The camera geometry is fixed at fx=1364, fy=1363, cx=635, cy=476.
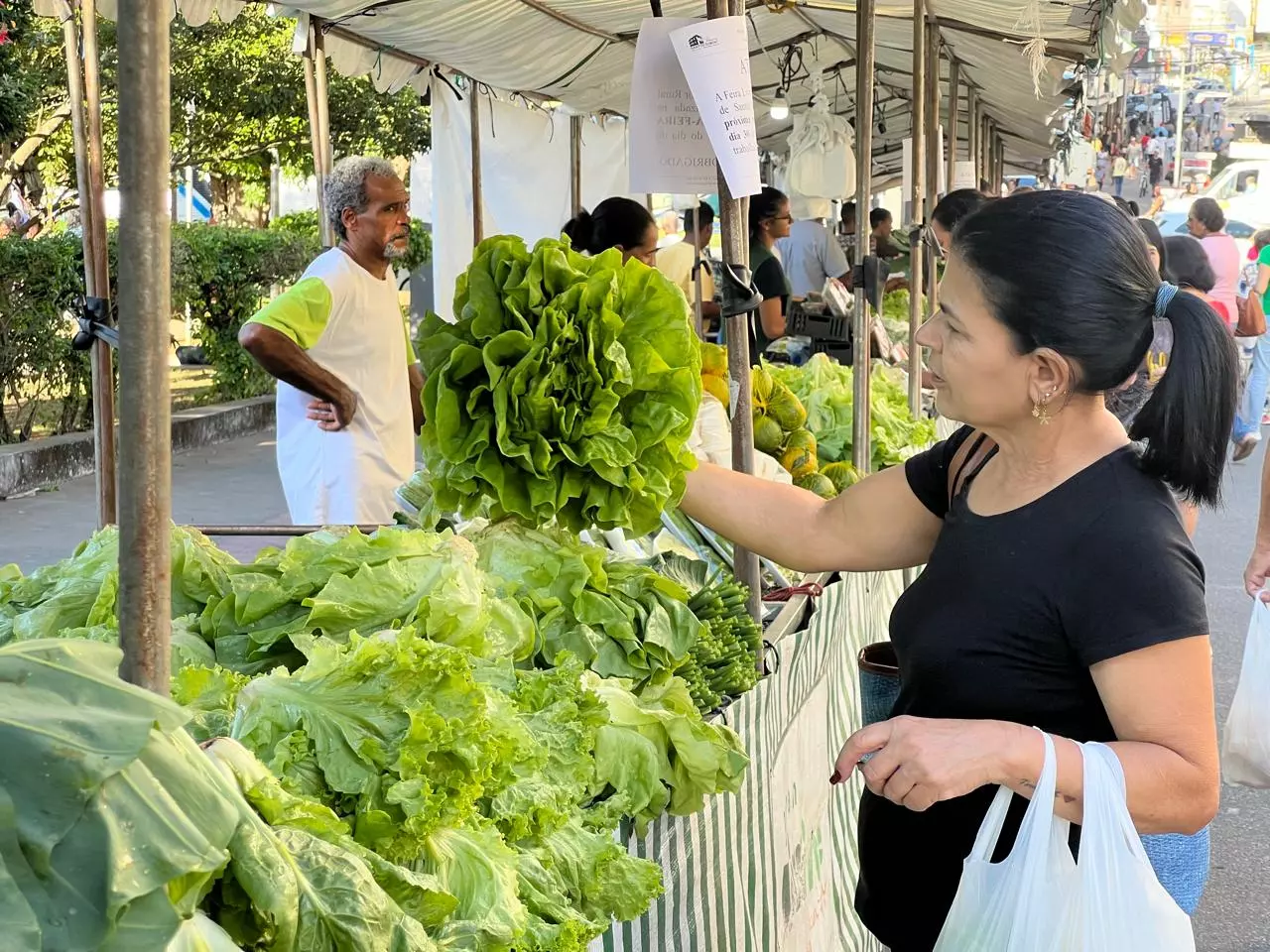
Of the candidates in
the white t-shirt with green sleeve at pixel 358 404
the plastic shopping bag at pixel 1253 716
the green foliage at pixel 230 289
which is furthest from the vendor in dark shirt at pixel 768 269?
the green foliage at pixel 230 289

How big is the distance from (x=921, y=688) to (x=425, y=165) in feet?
46.6

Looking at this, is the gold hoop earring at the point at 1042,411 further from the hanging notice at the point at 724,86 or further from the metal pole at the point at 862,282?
the metal pole at the point at 862,282

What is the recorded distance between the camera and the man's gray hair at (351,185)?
192 inches

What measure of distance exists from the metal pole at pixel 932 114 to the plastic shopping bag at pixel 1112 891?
6.16 metres

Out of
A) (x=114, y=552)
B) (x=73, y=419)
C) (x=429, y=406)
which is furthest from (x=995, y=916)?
(x=73, y=419)

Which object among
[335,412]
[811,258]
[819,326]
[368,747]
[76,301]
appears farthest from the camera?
[811,258]

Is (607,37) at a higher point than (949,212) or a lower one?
higher

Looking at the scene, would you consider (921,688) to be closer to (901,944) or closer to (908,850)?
(908,850)

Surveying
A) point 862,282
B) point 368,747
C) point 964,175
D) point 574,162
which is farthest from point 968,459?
point 964,175

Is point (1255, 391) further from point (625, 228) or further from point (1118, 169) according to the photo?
point (1118, 169)

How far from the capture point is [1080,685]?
6.82 feet

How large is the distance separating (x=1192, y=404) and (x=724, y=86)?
1.21 m

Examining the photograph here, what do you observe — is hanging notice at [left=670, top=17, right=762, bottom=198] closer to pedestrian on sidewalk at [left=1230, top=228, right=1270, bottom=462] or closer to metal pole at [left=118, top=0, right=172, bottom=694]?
metal pole at [left=118, top=0, right=172, bottom=694]

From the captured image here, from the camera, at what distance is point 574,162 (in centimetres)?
1078
